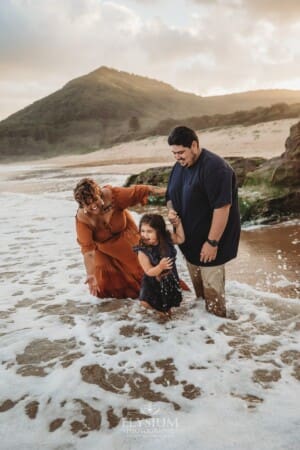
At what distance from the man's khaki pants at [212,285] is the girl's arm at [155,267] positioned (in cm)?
34

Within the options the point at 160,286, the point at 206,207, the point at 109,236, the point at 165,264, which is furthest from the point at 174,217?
the point at 109,236

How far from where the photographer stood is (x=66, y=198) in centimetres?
1352

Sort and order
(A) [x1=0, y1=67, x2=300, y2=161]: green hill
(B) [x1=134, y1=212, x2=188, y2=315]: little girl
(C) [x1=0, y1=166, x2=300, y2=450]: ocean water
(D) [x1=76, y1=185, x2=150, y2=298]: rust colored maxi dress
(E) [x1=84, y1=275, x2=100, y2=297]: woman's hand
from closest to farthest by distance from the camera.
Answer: (C) [x1=0, y1=166, x2=300, y2=450]: ocean water → (B) [x1=134, y1=212, x2=188, y2=315]: little girl → (D) [x1=76, y1=185, x2=150, y2=298]: rust colored maxi dress → (E) [x1=84, y1=275, x2=100, y2=297]: woman's hand → (A) [x1=0, y1=67, x2=300, y2=161]: green hill

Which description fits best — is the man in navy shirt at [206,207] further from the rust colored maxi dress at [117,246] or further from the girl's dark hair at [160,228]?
the rust colored maxi dress at [117,246]

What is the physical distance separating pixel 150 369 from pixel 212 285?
995mm

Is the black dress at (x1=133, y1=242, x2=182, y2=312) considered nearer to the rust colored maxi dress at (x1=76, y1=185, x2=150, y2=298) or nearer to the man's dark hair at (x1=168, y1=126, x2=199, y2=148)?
the rust colored maxi dress at (x1=76, y1=185, x2=150, y2=298)

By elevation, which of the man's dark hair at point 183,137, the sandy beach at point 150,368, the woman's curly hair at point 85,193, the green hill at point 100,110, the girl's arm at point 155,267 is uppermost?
the green hill at point 100,110

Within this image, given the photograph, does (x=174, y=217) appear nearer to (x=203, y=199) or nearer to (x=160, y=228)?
(x=160, y=228)

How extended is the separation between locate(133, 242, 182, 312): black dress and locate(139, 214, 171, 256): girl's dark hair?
32 millimetres

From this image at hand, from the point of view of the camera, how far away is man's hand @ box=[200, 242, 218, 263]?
11.2 feet

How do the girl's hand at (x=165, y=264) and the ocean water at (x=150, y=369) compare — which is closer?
the ocean water at (x=150, y=369)

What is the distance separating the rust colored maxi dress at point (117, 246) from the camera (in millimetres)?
4172

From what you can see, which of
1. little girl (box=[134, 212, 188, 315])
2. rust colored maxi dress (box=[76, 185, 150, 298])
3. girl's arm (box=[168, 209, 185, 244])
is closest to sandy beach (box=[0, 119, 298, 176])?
rust colored maxi dress (box=[76, 185, 150, 298])

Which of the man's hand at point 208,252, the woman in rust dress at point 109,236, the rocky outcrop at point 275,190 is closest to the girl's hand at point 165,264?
the man's hand at point 208,252
